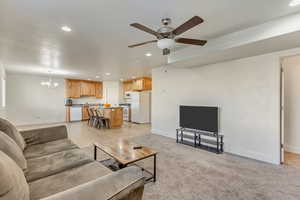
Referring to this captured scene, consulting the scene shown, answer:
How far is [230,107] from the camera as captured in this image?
3.28 metres

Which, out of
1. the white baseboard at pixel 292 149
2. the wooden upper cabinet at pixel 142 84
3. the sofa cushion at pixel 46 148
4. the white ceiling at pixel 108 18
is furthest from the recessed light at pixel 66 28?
the white baseboard at pixel 292 149

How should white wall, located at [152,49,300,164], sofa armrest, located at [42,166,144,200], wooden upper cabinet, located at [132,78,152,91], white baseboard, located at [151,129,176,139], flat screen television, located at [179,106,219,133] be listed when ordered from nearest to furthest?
sofa armrest, located at [42,166,144,200] → white wall, located at [152,49,300,164] → flat screen television, located at [179,106,219,133] → white baseboard, located at [151,129,176,139] → wooden upper cabinet, located at [132,78,152,91]

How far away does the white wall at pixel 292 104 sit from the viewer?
3.18 metres

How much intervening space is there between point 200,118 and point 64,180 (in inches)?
121

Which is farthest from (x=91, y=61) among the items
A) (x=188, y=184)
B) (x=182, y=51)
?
(x=188, y=184)

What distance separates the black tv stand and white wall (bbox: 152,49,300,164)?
0.21m

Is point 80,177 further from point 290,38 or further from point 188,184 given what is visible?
point 290,38

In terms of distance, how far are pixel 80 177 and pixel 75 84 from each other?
7.39 m

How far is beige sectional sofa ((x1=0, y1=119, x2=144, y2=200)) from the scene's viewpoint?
83 cm

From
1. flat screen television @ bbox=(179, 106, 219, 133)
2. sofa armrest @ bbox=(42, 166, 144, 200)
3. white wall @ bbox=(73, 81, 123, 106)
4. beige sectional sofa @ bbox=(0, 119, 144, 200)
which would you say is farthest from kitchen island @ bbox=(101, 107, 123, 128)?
sofa armrest @ bbox=(42, 166, 144, 200)

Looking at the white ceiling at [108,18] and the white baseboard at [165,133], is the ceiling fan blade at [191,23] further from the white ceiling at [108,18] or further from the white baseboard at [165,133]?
the white baseboard at [165,133]

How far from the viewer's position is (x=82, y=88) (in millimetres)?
7930

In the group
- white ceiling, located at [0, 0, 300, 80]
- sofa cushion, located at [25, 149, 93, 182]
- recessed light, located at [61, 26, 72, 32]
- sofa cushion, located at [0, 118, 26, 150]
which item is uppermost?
white ceiling, located at [0, 0, 300, 80]

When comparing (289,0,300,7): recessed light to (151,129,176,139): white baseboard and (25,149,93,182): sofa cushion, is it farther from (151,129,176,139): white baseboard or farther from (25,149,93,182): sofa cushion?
(151,129,176,139): white baseboard
